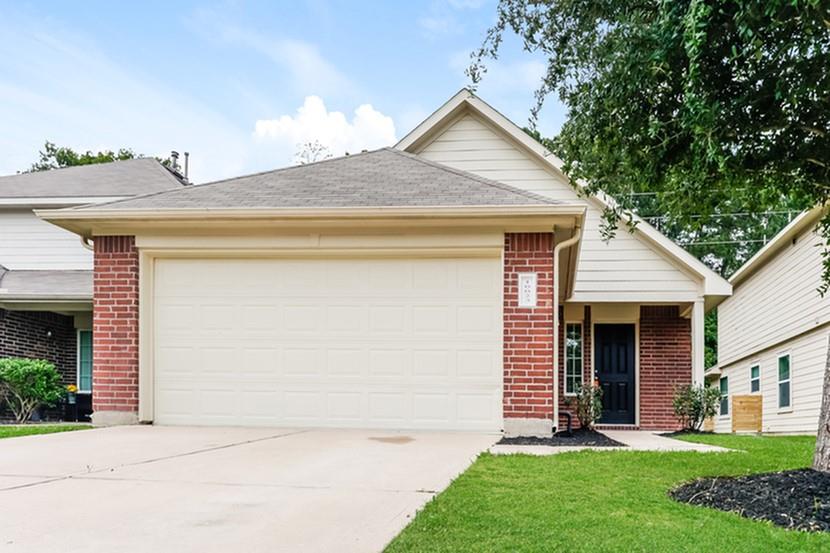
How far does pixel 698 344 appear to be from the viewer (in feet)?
42.5

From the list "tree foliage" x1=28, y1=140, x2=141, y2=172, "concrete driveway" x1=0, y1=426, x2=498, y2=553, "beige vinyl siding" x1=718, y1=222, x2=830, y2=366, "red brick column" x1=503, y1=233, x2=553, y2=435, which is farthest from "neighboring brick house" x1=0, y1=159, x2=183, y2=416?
"tree foliage" x1=28, y1=140, x2=141, y2=172

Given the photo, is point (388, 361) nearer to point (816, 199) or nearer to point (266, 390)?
point (266, 390)

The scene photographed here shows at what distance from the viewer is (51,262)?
1557cm

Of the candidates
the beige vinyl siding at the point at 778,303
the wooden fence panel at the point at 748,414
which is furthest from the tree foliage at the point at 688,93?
the wooden fence panel at the point at 748,414

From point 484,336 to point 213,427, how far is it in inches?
138

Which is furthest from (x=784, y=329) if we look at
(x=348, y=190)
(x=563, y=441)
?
(x=348, y=190)

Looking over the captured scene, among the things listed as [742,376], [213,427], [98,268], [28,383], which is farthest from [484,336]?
[742,376]

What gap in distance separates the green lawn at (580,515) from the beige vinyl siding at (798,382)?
10.2m

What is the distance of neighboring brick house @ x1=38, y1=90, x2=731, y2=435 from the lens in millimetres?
8414

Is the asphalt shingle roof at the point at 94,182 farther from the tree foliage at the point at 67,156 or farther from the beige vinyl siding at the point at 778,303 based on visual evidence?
the tree foliage at the point at 67,156

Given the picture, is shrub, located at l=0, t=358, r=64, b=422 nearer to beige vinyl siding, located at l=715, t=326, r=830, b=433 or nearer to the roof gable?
the roof gable

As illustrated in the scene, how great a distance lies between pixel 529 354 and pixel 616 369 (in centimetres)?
690

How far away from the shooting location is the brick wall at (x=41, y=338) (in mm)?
13789

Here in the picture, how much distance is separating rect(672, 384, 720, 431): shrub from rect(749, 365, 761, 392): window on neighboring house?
8606mm
